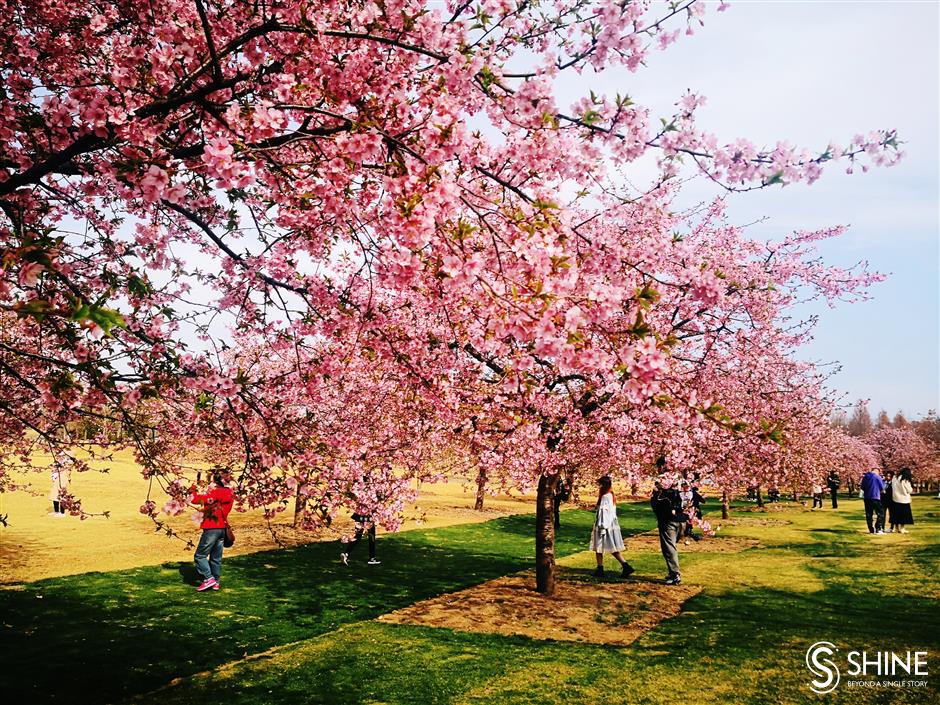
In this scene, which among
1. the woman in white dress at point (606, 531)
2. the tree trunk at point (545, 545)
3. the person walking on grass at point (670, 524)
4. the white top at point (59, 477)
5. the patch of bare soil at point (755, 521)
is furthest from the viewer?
the patch of bare soil at point (755, 521)

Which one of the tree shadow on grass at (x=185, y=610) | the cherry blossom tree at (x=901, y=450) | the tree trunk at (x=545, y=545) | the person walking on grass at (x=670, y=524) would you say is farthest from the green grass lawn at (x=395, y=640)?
the cherry blossom tree at (x=901, y=450)

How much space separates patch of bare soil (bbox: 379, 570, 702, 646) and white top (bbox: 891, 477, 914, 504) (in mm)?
13129

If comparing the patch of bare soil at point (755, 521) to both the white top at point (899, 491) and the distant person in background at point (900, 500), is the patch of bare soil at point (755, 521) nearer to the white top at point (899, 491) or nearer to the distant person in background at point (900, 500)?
the distant person in background at point (900, 500)

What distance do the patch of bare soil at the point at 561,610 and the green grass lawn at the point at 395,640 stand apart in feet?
1.61

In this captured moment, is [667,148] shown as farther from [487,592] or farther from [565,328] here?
[487,592]

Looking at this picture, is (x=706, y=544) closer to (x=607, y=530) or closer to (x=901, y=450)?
(x=607, y=530)

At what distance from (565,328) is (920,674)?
25.8ft

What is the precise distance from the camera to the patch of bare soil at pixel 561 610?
10.5 meters

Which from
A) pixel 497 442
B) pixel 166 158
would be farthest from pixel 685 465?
pixel 166 158

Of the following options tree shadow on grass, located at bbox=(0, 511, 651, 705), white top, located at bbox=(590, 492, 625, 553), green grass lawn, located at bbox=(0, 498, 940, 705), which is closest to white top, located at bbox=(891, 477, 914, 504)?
green grass lawn, located at bbox=(0, 498, 940, 705)

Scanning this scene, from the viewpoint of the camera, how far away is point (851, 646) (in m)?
9.09

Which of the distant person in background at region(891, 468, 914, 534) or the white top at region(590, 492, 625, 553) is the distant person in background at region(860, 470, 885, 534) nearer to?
the distant person in background at region(891, 468, 914, 534)

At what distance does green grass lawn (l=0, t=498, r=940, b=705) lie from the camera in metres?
7.59

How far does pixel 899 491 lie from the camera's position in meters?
22.3
